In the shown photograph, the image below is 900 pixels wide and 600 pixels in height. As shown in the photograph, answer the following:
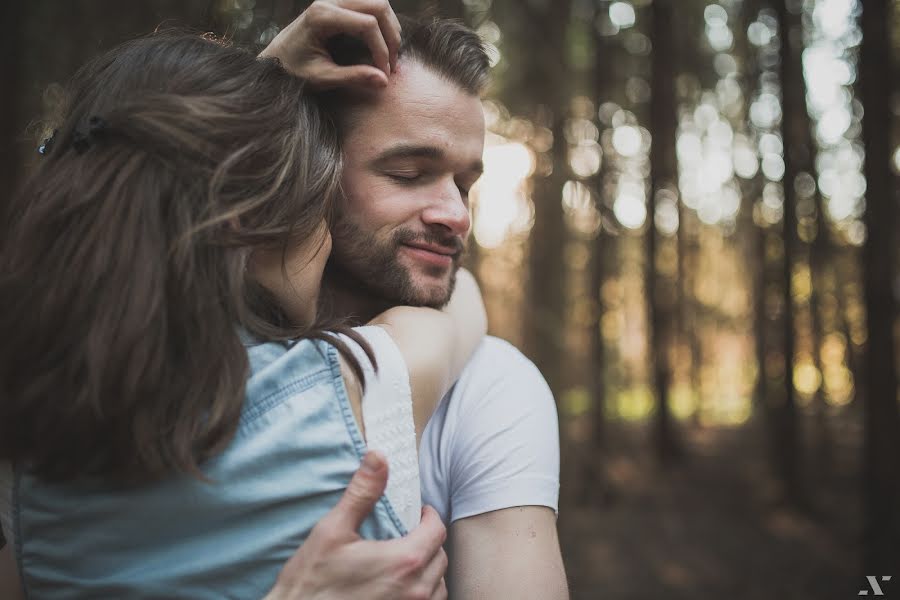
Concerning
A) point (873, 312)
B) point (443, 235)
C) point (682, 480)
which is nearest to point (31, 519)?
point (443, 235)

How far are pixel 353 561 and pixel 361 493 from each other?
5.4 inches

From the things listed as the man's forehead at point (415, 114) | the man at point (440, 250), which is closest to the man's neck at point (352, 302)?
the man at point (440, 250)

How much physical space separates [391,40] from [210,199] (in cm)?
96

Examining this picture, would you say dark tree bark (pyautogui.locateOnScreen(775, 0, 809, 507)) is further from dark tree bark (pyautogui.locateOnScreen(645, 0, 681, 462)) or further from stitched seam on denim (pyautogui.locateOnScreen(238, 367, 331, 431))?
stitched seam on denim (pyautogui.locateOnScreen(238, 367, 331, 431))

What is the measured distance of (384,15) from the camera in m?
2.01

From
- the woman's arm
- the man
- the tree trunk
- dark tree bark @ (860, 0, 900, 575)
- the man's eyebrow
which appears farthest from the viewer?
the tree trunk

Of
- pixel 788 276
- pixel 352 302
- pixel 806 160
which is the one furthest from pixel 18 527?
pixel 806 160

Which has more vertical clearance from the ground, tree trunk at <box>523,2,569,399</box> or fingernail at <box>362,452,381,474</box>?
tree trunk at <box>523,2,569,399</box>

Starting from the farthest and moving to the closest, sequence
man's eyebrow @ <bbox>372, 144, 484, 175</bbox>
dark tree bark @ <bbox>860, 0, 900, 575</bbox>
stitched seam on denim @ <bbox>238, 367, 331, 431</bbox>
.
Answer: dark tree bark @ <bbox>860, 0, 900, 575</bbox>
man's eyebrow @ <bbox>372, 144, 484, 175</bbox>
stitched seam on denim @ <bbox>238, 367, 331, 431</bbox>

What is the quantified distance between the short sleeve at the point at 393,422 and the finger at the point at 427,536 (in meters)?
0.03

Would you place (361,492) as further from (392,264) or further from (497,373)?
(392,264)

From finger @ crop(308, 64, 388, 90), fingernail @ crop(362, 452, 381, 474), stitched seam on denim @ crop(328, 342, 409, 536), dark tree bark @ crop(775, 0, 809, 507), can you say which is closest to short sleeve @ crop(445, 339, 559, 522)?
stitched seam on denim @ crop(328, 342, 409, 536)

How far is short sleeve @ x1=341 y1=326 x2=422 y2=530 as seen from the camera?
1506 millimetres

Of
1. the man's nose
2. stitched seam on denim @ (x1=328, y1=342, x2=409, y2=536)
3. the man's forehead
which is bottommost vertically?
stitched seam on denim @ (x1=328, y1=342, x2=409, y2=536)
